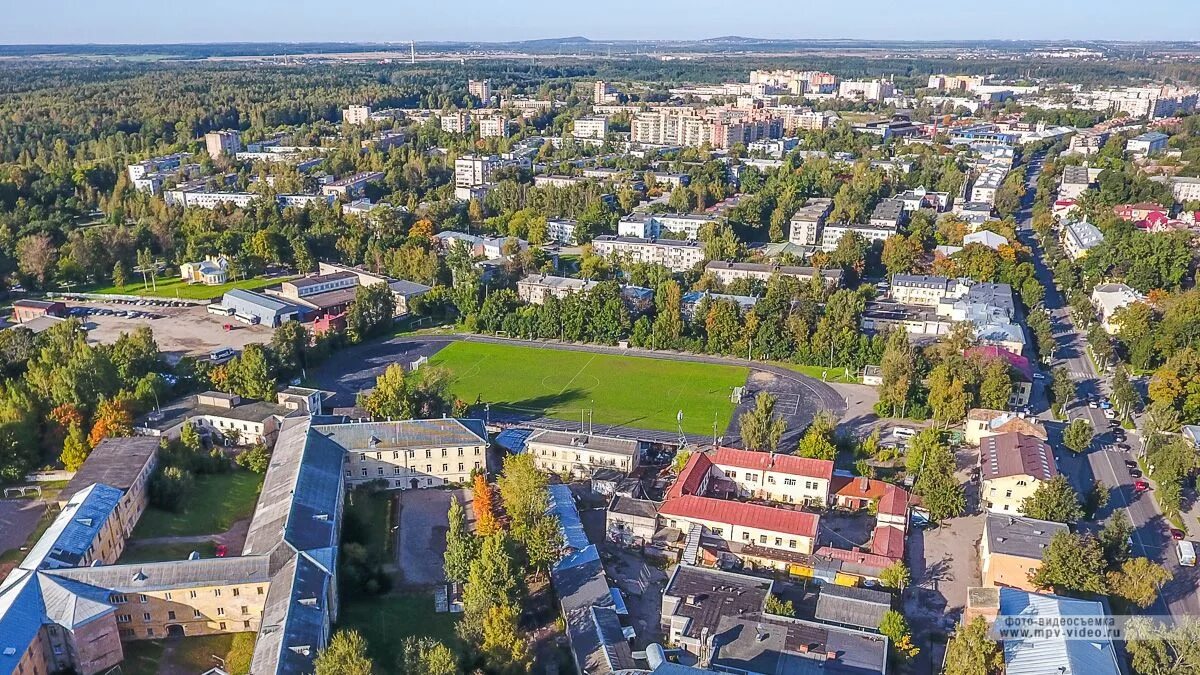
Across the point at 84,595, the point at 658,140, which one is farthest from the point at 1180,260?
the point at 658,140

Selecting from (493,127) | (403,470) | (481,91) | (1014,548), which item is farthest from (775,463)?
(481,91)

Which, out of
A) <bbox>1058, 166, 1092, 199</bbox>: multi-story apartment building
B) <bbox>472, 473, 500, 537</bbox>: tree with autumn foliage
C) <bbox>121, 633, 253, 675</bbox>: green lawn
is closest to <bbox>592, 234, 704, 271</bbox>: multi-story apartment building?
<bbox>472, 473, 500, 537</bbox>: tree with autumn foliage

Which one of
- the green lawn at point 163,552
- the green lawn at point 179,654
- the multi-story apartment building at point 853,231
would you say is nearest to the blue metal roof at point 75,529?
the green lawn at point 163,552

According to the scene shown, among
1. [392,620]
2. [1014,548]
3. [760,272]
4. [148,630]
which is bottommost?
[392,620]

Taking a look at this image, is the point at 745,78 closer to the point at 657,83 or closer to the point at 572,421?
the point at 657,83

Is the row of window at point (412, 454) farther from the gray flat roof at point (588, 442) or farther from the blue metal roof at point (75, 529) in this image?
the blue metal roof at point (75, 529)

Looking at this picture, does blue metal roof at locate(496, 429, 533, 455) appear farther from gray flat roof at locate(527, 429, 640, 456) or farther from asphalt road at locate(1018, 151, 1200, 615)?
asphalt road at locate(1018, 151, 1200, 615)

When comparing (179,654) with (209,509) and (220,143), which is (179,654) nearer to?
(209,509)
